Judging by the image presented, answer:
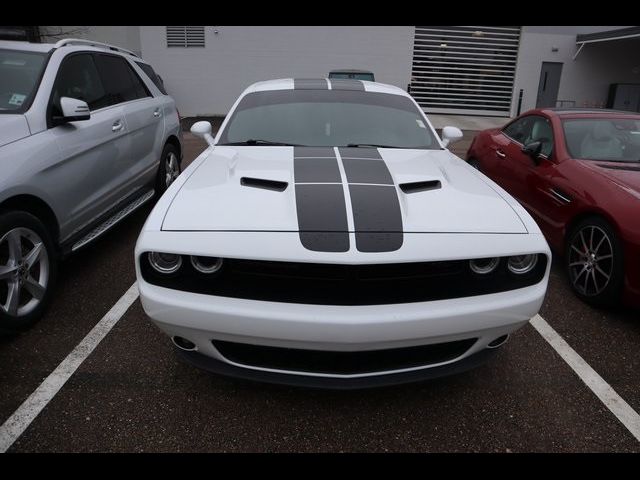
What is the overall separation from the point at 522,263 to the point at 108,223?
10.7 ft

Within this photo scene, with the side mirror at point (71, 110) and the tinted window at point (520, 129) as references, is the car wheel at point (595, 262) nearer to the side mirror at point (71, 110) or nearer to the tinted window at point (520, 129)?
the tinted window at point (520, 129)

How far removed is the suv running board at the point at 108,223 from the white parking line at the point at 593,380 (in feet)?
11.0

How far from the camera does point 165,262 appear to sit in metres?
2.24

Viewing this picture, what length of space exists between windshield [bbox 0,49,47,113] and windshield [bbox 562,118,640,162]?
4.40m

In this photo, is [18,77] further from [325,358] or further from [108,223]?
[325,358]

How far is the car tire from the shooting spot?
534 cm

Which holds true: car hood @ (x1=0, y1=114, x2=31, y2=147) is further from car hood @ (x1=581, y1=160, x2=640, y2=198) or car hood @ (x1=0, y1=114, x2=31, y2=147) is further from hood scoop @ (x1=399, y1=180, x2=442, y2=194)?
car hood @ (x1=581, y1=160, x2=640, y2=198)

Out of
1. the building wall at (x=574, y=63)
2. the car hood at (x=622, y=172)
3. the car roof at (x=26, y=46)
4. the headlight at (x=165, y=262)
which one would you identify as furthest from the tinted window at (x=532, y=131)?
the building wall at (x=574, y=63)

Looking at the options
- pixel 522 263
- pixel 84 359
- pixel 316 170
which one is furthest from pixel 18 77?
pixel 522 263

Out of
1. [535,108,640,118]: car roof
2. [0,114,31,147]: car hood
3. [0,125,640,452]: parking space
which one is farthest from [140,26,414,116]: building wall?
[0,125,640,452]: parking space
